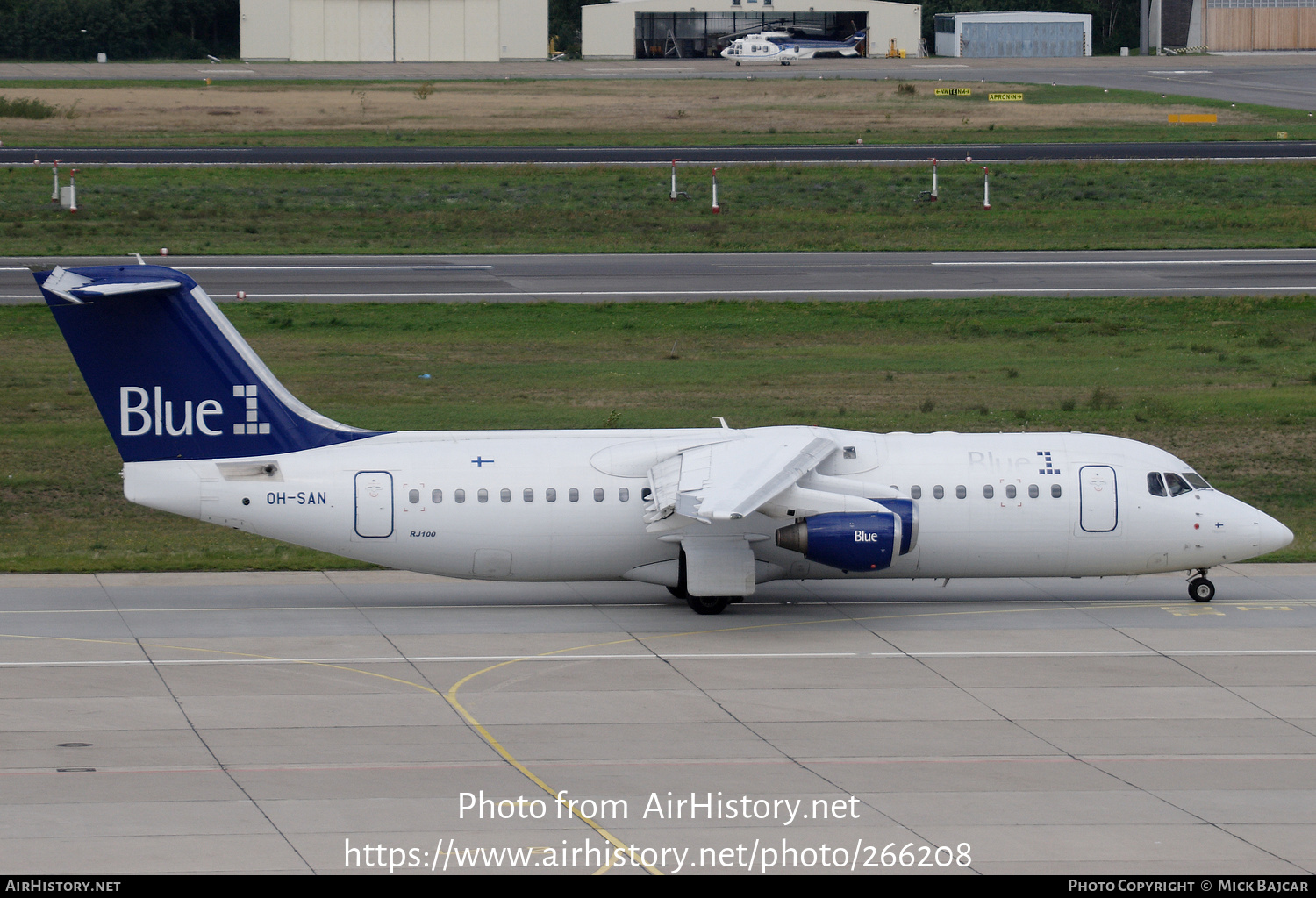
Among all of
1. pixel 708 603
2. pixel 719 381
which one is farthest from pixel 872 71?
pixel 708 603

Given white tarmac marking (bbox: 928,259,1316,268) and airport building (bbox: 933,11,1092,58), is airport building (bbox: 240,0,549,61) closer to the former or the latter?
airport building (bbox: 933,11,1092,58)

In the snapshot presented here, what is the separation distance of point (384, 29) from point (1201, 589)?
127482 millimetres

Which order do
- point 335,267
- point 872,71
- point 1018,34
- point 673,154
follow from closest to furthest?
1. point 335,267
2. point 673,154
3. point 872,71
4. point 1018,34

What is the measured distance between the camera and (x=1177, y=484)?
2898 cm

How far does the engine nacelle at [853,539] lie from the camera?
1043 inches

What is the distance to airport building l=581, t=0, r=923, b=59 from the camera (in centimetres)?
15575

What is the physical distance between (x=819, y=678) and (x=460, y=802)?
24.5 feet

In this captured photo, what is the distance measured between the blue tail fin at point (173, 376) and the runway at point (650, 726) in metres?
3.22

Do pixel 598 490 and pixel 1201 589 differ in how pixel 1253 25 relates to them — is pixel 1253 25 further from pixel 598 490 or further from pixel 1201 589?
pixel 598 490

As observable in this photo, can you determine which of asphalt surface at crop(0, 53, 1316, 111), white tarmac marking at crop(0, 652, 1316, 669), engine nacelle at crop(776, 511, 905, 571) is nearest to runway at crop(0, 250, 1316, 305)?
engine nacelle at crop(776, 511, 905, 571)

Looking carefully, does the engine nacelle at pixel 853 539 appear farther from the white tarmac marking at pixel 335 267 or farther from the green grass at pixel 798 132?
the green grass at pixel 798 132

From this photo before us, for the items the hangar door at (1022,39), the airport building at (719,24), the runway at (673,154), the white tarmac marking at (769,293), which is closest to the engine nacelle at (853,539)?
the white tarmac marking at (769,293)

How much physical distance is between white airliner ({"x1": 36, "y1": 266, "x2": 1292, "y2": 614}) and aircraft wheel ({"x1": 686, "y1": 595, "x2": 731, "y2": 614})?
33 mm
